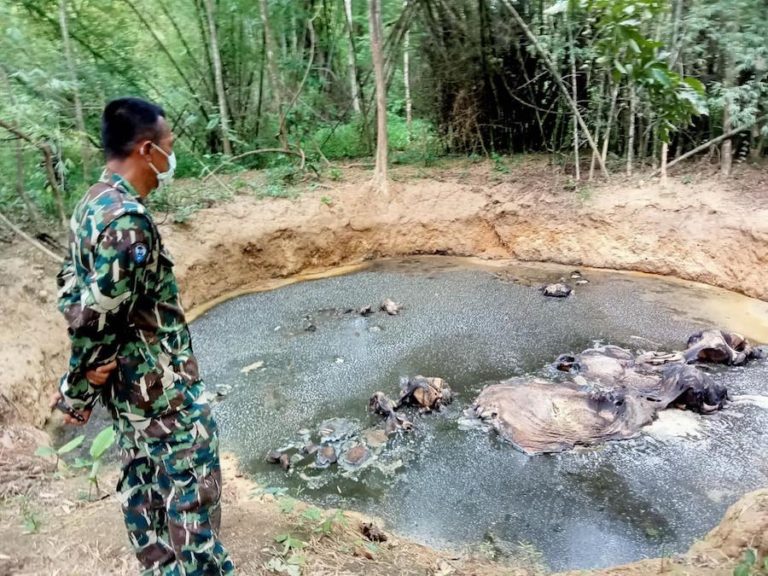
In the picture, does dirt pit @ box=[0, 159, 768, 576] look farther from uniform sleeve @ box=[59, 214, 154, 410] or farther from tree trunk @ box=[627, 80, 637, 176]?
uniform sleeve @ box=[59, 214, 154, 410]

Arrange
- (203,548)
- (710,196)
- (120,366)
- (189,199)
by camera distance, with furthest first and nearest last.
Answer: (189,199), (710,196), (203,548), (120,366)

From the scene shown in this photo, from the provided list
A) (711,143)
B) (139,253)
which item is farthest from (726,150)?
(139,253)

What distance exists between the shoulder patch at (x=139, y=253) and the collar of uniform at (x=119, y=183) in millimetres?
165

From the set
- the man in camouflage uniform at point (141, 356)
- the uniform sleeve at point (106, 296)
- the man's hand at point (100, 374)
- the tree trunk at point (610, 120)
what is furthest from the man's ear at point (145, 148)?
the tree trunk at point (610, 120)

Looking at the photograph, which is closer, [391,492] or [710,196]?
[391,492]

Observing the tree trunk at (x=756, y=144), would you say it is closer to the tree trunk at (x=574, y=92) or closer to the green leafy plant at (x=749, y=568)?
the tree trunk at (x=574, y=92)

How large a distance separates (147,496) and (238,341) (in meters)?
3.90

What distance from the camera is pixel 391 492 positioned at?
11.6ft

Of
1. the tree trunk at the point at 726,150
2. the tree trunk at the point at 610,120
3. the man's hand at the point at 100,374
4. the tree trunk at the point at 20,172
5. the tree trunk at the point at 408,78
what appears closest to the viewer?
the man's hand at the point at 100,374

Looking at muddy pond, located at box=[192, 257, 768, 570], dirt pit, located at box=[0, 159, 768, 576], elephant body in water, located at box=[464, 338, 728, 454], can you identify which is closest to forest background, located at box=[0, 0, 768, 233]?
dirt pit, located at box=[0, 159, 768, 576]

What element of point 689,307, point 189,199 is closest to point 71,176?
point 189,199

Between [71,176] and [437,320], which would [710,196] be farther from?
[71,176]

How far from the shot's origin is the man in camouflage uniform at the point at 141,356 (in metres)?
1.53

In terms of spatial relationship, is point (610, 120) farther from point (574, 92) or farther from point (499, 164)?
point (499, 164)
